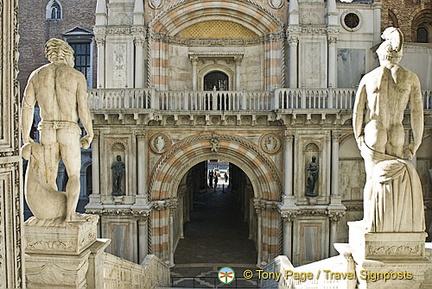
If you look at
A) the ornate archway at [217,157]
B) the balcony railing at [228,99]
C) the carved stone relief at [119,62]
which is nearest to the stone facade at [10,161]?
the balcony railing at [228,99]

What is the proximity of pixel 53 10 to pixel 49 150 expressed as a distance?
18800 millimetres

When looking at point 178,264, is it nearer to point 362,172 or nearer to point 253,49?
point 362,172

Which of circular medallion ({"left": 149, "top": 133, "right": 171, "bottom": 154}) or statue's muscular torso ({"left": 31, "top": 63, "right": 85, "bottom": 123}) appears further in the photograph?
circular medallion ({"left": 149, "top": 133, "right": 171, "bottom": 154})

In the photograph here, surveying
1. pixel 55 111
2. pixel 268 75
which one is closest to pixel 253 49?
pixel 268 75

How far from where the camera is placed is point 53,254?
516 centimetres

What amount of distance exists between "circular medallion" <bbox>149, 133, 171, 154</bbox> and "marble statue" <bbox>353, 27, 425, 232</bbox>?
993cm

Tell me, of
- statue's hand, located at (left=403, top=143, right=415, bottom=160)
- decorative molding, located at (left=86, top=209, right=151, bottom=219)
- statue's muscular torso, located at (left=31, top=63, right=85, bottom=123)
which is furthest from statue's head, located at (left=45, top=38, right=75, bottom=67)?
decorative molding, located at (left=86, top=209, right=151, bottom=219)

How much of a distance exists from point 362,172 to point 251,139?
526cm

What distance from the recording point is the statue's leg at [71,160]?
209 inches

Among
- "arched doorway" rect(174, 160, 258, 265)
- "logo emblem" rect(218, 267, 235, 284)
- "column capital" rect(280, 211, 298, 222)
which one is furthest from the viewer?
"arched doorway" rect(174, 160, 258, 265)

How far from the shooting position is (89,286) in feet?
18.3

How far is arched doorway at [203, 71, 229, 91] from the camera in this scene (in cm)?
1592

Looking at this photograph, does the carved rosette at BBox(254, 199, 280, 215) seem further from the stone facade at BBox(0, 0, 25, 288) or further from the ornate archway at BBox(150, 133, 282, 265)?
the stone facade at BBox(0, 0, 25, 288)

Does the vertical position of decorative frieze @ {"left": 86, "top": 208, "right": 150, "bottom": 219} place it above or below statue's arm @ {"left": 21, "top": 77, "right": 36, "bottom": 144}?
below
